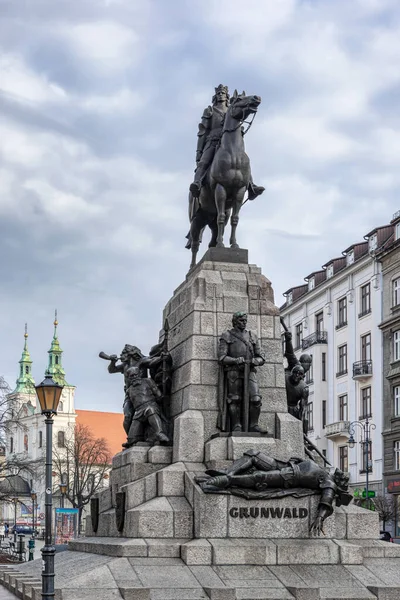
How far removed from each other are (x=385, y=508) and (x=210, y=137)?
106 feet

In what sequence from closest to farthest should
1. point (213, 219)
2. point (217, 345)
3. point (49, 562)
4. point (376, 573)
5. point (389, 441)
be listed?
point (49, 562), point (376, 573), point (217, 345), point (213, 219), point (389, 441)

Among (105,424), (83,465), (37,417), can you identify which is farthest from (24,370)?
(83,465)

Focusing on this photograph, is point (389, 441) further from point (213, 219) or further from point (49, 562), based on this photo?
point (49, 562)

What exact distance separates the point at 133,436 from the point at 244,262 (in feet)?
13.1

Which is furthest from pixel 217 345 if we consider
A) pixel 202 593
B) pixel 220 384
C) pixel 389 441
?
pixel 389 441

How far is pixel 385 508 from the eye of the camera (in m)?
49.5

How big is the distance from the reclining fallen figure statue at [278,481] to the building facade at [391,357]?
37974mm

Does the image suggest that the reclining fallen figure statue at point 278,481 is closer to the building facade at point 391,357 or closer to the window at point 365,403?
the building facade at point 391,357

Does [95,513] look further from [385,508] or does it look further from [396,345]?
[396,345]

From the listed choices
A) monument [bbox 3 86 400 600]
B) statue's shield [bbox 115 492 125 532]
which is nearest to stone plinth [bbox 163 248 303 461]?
monument [bbox 3 86 400 600]

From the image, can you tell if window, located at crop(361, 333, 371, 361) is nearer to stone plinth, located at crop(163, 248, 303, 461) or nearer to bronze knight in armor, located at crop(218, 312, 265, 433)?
stone plinth, located at crop(163, 248, 303, 461)

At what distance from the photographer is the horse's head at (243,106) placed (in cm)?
2033

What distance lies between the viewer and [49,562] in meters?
14.4

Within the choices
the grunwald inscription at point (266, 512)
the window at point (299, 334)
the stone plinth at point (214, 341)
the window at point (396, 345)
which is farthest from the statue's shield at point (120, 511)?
the window at point (299, 334)
